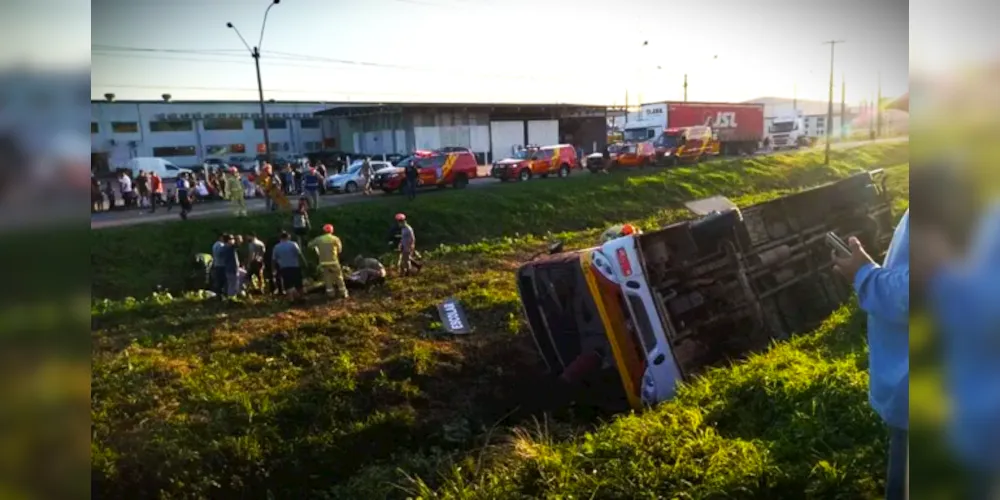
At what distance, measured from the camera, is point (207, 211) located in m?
2.37

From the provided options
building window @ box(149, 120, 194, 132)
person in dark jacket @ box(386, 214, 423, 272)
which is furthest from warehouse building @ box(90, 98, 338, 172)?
person in dark jacket @ box(386, 214, 423, 272)

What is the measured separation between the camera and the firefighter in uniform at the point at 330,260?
2682 millimetres

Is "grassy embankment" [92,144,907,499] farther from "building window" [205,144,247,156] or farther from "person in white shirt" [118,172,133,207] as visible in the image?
"building window" [205,144,247,156]

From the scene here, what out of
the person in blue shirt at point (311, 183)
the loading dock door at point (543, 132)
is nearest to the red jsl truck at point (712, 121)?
the loading dock door at point (543, 132)

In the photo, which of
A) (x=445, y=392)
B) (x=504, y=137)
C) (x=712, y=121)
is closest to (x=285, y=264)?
(x=504, y=137)

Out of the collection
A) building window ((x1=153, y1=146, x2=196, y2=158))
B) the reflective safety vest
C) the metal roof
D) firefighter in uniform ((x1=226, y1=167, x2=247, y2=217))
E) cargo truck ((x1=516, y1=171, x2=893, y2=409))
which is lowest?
cargo truck ((x1=516, y1=171, x2=893, y2=409))

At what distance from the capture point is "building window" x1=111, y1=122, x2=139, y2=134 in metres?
1.99

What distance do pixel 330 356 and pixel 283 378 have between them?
194mm

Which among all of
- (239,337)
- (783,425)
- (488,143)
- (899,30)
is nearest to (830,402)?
(783,425)

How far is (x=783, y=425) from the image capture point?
2512 mm

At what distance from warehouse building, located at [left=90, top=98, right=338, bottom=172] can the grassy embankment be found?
11.8 inches

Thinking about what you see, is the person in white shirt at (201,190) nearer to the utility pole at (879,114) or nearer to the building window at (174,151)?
the building window at (174,151)

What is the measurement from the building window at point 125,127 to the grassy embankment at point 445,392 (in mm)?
376

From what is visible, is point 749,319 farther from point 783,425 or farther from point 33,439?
point 33,439
